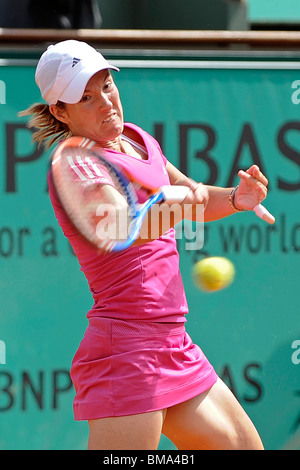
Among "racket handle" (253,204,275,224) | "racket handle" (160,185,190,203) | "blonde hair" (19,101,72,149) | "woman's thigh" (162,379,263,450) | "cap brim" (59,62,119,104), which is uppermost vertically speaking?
"cap brim" (59,62,119,104)

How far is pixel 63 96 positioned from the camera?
256 centimetres

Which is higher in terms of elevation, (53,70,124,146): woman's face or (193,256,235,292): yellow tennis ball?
(53,70,124,146): woman's face

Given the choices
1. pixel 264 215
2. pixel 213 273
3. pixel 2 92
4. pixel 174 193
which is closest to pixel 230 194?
pixel 264 215

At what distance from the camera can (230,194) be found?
2793 millimetres

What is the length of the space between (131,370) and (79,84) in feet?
2.83

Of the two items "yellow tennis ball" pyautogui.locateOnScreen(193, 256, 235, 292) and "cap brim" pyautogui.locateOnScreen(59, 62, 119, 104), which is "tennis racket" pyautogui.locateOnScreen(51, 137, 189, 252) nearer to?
"cap brim" pyautogui.locateOnScreen(59, 62, 119, 104)

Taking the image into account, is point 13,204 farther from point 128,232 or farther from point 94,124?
point 128,232

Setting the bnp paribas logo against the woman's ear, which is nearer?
the woman's ear

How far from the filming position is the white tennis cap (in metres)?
2.53

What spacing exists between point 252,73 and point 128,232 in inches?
59.4

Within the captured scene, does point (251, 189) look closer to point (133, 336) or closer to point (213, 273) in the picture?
point (133, 336)

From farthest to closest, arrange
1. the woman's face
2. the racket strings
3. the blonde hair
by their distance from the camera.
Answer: the blonde hair → the woman's face → the racket strings

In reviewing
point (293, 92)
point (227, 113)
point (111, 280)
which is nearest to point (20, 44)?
point (227, 113)

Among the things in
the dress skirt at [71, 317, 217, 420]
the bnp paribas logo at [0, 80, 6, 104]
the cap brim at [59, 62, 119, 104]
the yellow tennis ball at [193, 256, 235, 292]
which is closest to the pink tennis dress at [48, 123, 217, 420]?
the dress skirt at [71, 317, 217, 420]
